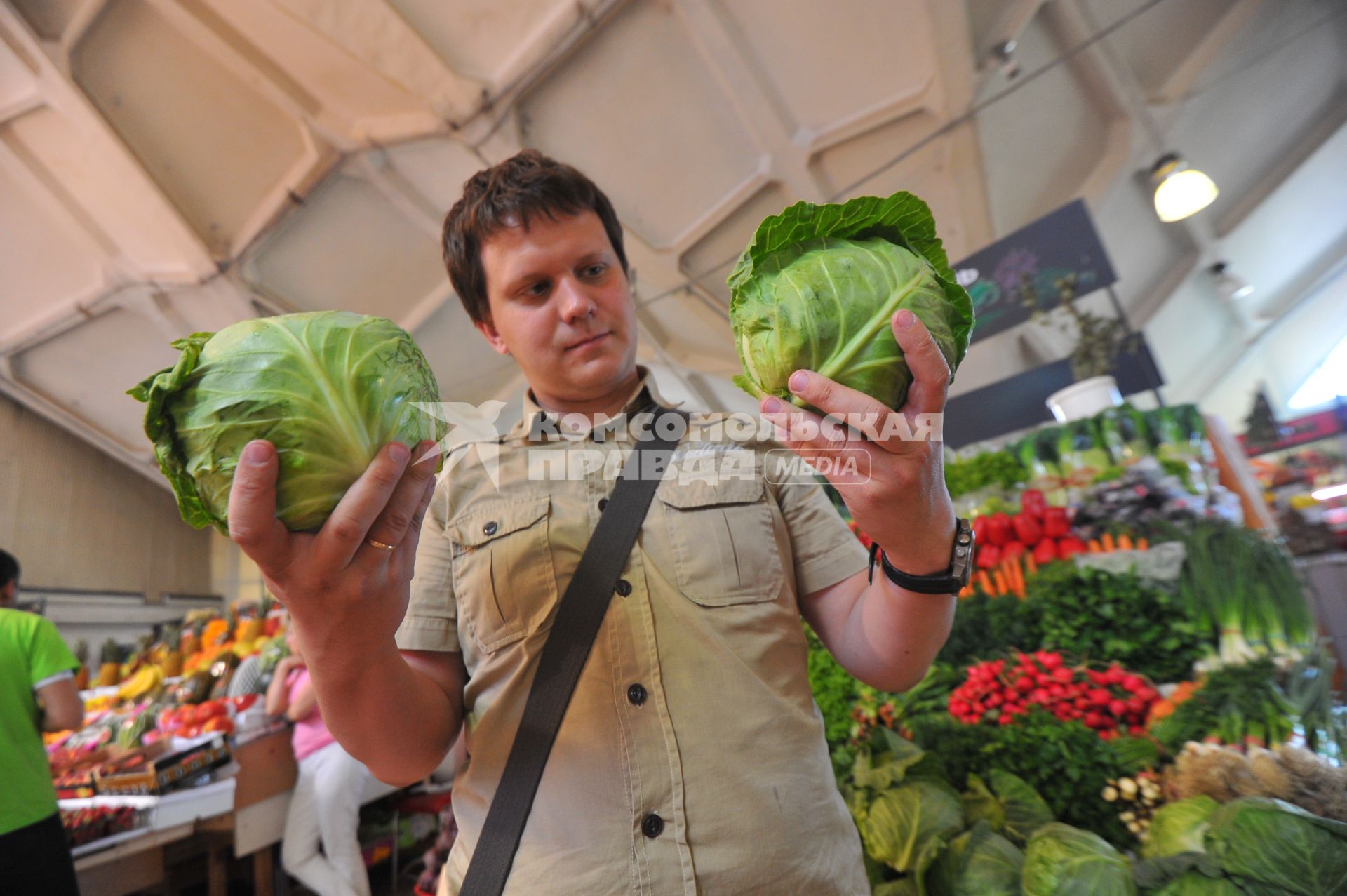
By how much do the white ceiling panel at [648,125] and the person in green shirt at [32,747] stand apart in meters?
5.68

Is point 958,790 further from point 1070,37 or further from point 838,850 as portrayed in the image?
point 1070,37

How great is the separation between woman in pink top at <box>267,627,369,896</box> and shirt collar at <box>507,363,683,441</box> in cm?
400

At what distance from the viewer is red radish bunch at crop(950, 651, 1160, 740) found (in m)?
2.99

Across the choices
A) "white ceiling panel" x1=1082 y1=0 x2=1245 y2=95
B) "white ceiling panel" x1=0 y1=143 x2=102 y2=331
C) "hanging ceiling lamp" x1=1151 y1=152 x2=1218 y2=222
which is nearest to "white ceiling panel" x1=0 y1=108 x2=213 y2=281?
"white ceiling panel" x1=0 y1=143 x2=102 y2=331

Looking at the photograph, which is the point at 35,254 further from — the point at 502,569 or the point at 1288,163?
the point at 1288,163

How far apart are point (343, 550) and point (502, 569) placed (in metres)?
0.51

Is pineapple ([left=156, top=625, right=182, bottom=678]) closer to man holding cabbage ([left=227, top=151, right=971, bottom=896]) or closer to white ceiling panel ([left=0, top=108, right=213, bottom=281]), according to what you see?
white ceiling panel ([left=0, top=108, right=213, bottom=281])

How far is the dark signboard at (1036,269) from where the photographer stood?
16.1 ft

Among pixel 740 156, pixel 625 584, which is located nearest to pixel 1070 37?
pixel 740 156

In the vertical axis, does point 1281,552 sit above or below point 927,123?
below

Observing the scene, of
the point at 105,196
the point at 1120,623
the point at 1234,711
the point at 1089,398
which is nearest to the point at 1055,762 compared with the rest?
the point at 1234,711

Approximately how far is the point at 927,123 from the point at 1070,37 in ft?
4.95

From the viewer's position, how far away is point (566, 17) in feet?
19.7

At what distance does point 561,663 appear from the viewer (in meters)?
1.47
